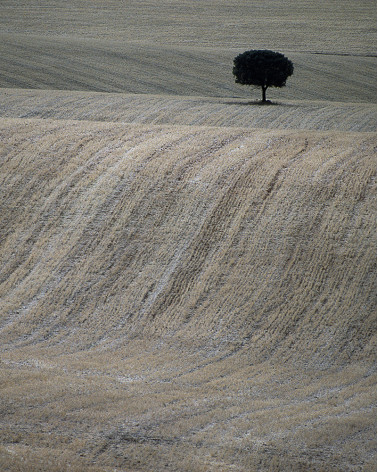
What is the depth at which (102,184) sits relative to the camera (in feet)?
64.2

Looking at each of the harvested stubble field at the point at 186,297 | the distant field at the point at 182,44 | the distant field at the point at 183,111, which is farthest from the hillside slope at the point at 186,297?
the distant field at the point at 182,44

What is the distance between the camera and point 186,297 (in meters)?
15.8

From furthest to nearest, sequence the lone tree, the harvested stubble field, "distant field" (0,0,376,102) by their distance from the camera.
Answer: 1. "distant field" (0,0,376,102)
2. the lone tree
3. the harvested stubble field

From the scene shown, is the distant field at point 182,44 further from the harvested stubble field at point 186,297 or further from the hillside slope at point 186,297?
the hillside slope at point 186,297

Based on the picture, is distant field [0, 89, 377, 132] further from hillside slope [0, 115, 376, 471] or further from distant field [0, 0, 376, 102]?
hillside slope [0, 115, 376, 471]

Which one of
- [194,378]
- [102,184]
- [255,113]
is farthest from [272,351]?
[255,113]

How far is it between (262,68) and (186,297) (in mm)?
22953

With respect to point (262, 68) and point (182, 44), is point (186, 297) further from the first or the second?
point (182, 44)

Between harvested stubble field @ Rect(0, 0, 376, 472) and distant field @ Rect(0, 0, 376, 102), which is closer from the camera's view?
harvested stubble field @ Rect(0, 0, 376, 472)

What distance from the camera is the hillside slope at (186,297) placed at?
1041cm

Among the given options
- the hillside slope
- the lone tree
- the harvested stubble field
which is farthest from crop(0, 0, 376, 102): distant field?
the hillside slope

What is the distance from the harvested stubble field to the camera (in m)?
10.4

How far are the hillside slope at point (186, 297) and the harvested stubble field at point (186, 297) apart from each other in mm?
46

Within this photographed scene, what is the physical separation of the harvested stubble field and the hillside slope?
46mm
